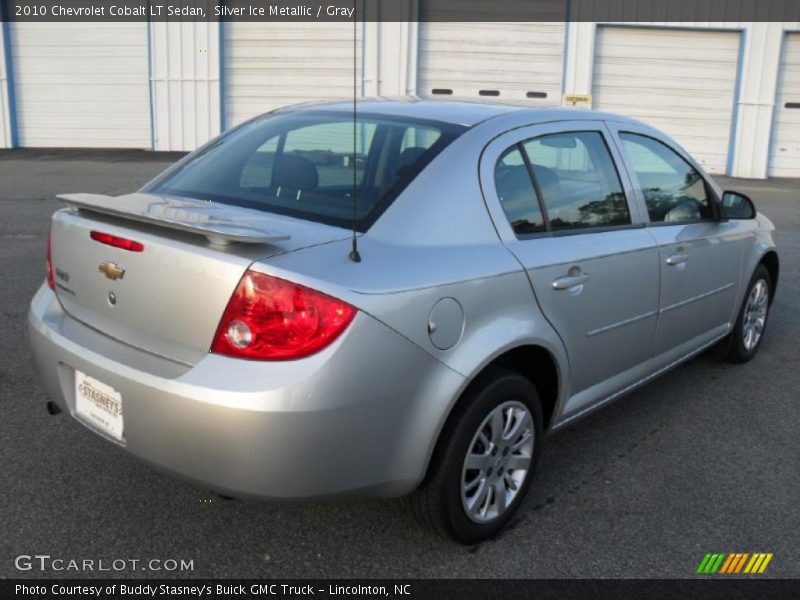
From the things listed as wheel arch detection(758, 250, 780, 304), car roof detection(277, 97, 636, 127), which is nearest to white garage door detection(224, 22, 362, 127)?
wheel arch detection(758, 250, 780, 304)

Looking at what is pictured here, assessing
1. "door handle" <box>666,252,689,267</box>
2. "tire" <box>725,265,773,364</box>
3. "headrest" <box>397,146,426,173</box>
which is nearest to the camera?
"headrest" <box>397,146,426,173</box>

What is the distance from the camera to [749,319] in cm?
515

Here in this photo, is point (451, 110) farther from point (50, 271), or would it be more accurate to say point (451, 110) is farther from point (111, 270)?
point (50, 271)

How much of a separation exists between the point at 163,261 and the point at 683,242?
2527mm

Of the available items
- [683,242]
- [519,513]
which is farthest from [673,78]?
[519,513]

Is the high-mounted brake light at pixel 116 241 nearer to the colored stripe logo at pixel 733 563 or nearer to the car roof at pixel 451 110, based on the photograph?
the car roof at pixel 451 110

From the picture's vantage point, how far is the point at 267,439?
2.37 metres

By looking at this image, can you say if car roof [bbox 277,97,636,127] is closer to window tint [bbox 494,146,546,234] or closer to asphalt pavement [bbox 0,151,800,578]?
window tint [bbox 494,146,546,234]

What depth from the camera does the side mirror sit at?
14.4 feet

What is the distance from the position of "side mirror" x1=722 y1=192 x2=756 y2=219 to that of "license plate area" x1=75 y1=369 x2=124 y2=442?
3.25 metres

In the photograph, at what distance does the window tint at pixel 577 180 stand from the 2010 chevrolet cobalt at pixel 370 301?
0.5 inches

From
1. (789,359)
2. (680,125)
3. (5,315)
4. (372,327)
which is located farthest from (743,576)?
(680,125)
